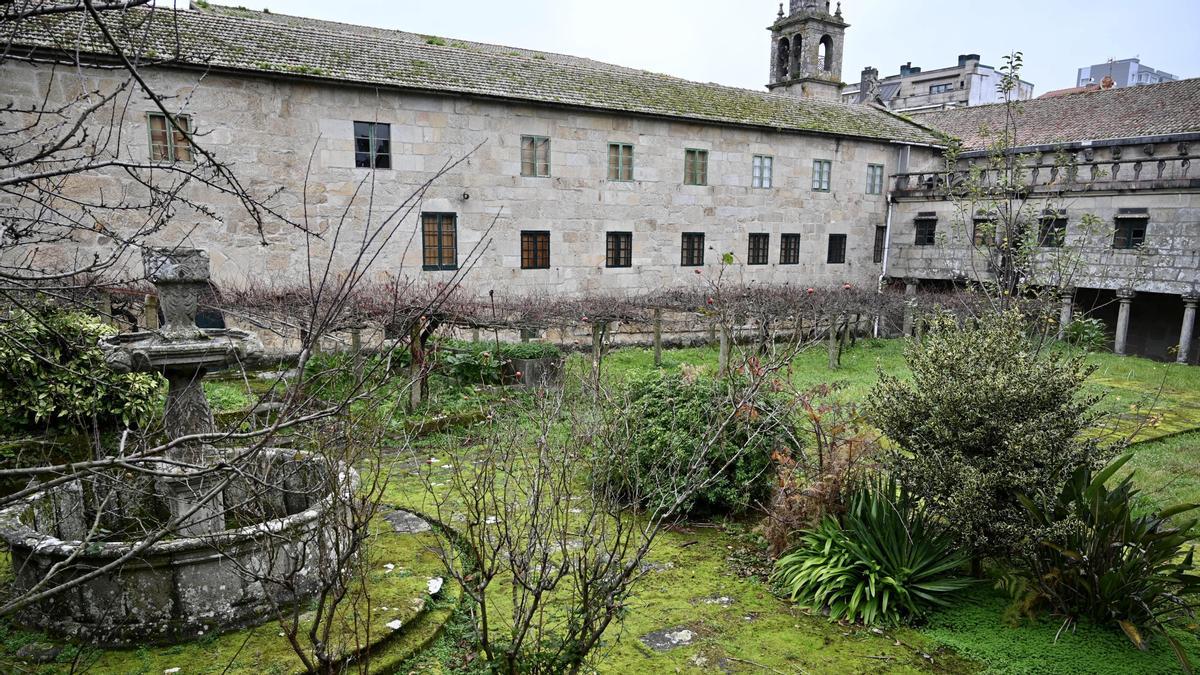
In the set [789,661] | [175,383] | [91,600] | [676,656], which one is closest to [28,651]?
[91,600]

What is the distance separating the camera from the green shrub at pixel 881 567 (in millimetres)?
5695

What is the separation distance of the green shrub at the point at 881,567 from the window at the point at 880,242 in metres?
20.9

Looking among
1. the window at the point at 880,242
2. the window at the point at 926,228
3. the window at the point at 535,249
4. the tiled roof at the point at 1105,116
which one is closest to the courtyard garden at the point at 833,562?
the window at the point at 535,249

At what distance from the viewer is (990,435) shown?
5602 millimetres

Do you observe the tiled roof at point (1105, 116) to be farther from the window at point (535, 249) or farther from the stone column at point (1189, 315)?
the window at point (535, 249)

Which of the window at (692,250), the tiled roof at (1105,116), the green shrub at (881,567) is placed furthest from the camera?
the window at (692,250)

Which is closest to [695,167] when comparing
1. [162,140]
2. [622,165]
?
[622,165]

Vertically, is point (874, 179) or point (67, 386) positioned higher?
point (874, 179)

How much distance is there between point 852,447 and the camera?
656 cm

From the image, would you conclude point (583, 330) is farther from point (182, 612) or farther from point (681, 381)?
A: point (182, 612)

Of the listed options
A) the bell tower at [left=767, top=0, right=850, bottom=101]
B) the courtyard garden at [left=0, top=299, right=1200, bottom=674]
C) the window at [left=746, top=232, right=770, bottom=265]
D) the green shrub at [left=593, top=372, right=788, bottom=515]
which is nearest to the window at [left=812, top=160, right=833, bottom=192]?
the window at [left=746, top=232, right=770, bottom=265]

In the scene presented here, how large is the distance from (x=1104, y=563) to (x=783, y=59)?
28982 mm

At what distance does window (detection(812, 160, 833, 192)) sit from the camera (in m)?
23.3

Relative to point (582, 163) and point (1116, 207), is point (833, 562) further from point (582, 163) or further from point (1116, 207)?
point (1116, 207)
